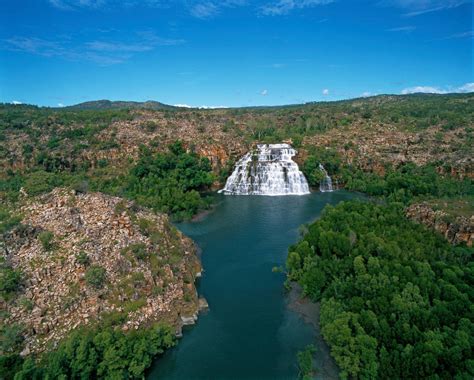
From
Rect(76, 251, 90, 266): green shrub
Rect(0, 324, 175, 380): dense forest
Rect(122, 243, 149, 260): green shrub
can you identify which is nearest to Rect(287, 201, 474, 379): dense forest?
Rect(0, 324, 175, 380): dense forest

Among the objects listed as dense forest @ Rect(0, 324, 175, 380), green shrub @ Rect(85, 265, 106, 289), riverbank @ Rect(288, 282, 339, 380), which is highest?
green shrub @ Rect(85, 265, 106, 289)

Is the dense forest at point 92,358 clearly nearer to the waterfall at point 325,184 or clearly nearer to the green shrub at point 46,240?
the green shrub at point 46,240

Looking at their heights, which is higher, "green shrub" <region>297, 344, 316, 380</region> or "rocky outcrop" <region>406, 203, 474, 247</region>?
"rocky outcrop" <region>406, 203, 474, 247</region>

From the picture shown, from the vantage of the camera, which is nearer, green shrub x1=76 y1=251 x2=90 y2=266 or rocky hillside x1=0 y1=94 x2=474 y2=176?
green shrub x1=76 y1=251 x2=90 y2=266

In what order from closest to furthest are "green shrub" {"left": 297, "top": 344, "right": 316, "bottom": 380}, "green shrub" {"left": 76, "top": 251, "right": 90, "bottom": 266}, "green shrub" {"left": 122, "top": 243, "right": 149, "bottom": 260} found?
"green shrub" {"left": 297, "top": 344, "right": 316, "bottom": 380}, "green shrub" {"left": 76, "top": 251, "right": 90, "bottom": 266}, "green shrub" {"left": 122, "top": 243, "right": 149, "bottom": 260}

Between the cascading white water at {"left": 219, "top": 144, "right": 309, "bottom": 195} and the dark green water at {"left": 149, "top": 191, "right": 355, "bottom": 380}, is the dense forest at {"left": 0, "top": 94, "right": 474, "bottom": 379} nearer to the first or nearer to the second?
the dark green water at {"left": 149, "top": 191, "right": 355, "bottom": 380}

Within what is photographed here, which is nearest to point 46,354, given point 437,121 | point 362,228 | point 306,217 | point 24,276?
point 24,276

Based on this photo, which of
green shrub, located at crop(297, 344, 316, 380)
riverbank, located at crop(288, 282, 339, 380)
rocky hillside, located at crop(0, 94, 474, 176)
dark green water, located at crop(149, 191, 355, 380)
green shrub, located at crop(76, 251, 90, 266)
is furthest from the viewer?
rocky hillside, located at crop(0, 94, 474, 176)
